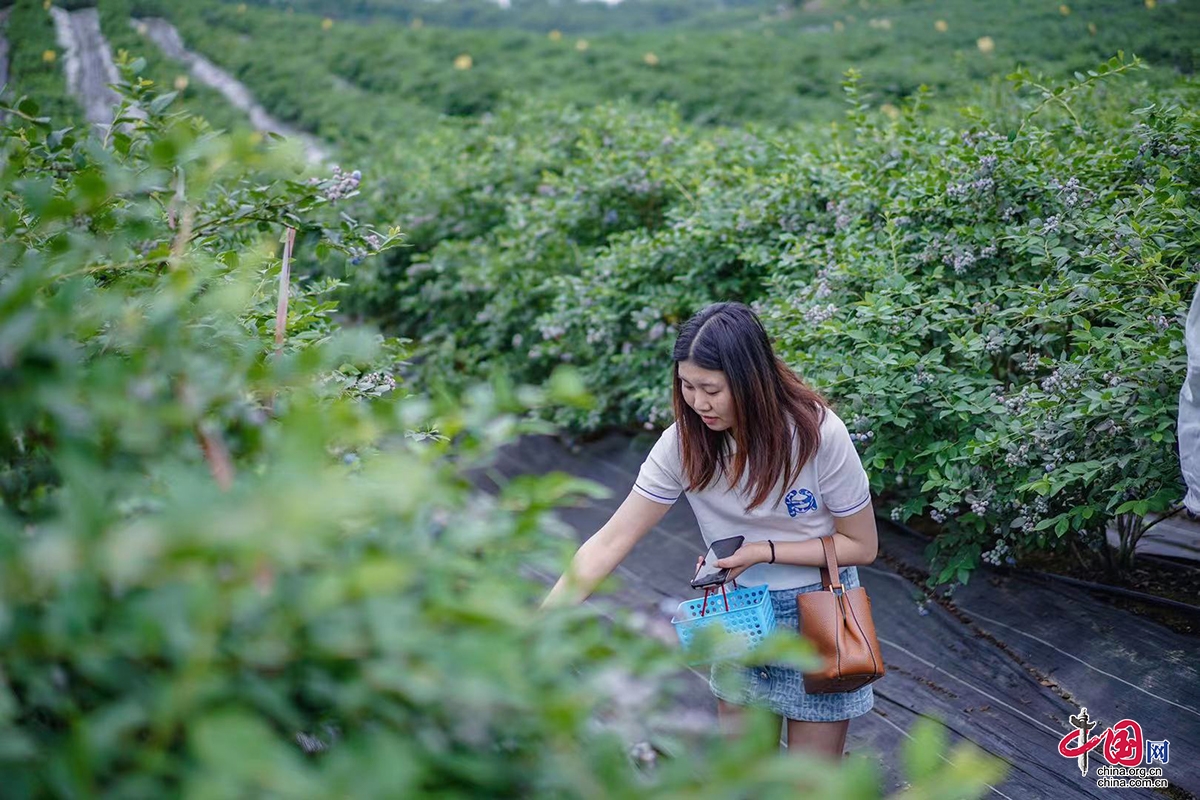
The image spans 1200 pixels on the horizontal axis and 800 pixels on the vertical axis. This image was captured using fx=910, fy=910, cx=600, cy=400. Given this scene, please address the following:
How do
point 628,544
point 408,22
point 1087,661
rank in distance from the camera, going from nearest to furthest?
1. point 628,544
2. point 1087,661
3. point 408,22

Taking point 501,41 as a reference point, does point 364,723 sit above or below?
below

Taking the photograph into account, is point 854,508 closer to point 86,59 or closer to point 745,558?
point 745,558

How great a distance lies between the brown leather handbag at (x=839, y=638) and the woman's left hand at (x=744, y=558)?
0.13 m

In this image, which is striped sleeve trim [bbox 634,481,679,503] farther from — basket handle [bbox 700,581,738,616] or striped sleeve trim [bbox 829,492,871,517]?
striped sleeve trim [bbox 829,492,871,517]

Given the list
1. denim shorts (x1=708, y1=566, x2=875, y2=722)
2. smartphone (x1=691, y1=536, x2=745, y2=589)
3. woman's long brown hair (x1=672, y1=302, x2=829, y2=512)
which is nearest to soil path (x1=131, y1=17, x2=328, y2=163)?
woman's long brown hair (x1=672, y1=302, x2=829, y2=512)

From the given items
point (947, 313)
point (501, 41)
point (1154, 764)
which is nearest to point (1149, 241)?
point (947, 313)

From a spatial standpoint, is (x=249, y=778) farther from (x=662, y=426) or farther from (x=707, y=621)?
(x=662, y=426)

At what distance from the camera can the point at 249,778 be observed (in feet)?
2.04

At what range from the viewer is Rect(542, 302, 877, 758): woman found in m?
2.05

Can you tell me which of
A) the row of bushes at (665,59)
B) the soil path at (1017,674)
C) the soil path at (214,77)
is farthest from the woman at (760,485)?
the soil path at (214,77)

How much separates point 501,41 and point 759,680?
12325mm

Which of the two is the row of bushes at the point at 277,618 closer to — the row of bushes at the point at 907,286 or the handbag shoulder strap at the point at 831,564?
the handbag shoulder strap at the point at 831,564

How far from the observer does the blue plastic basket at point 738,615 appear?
1.88 meters

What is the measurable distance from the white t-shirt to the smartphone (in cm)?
3
